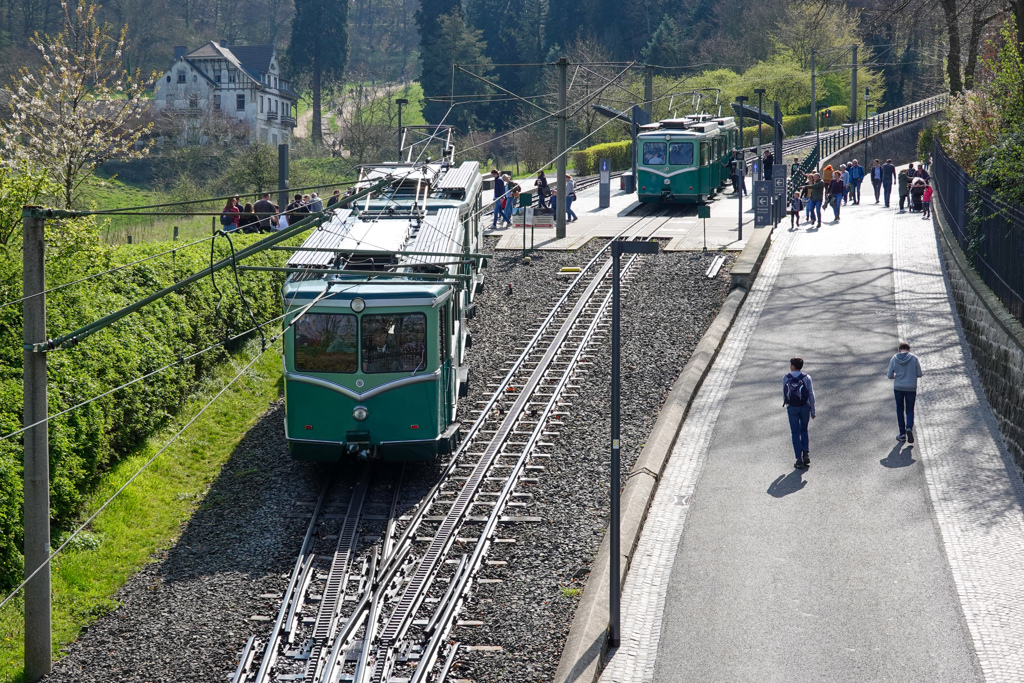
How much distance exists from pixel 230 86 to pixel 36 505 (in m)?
72.1

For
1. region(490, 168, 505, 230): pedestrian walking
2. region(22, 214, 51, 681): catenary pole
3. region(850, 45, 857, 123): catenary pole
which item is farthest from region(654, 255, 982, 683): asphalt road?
region(850, 45, 857, 123): catenary pole

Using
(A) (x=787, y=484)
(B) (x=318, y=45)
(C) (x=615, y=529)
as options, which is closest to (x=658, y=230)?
(A) (x=787, y=484)

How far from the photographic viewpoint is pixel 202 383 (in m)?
18.0

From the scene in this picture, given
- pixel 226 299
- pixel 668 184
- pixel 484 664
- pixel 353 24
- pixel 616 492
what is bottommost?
pixel 484 664

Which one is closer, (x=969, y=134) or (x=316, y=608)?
(x=316, y=608)

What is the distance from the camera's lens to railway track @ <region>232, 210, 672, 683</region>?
10.4 m

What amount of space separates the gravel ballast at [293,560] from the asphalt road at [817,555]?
4.14ft

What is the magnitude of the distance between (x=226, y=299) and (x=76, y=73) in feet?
19.1

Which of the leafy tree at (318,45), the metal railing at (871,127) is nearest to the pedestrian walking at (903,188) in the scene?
the metal railing at (871,127)

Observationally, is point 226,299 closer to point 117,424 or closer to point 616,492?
point 117,424

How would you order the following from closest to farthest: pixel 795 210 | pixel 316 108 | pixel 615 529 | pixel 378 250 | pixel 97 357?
pixel 615 529 < pixel 378 250 < pixel 97 357 < pixel 795 210 < pixel 316 108

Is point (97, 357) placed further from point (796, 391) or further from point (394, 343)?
point (796, 391)

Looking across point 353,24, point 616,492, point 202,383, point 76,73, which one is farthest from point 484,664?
point 353,24

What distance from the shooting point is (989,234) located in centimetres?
1867
